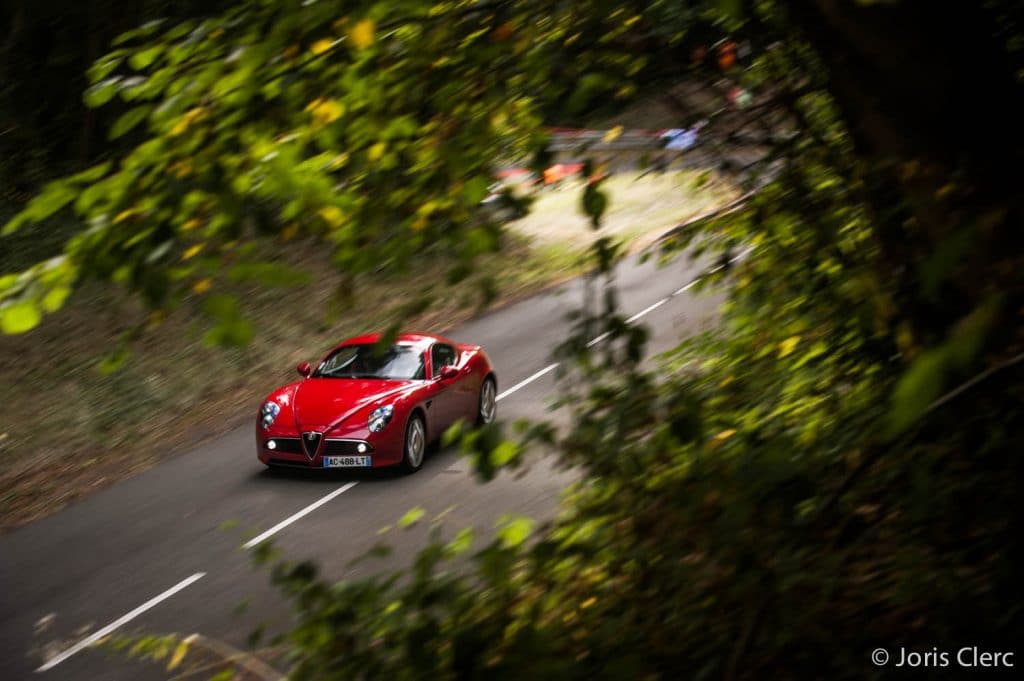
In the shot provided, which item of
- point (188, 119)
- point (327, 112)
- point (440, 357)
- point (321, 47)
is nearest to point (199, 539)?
point (440, 357)

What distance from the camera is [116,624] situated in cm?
983

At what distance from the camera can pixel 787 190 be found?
5688mm

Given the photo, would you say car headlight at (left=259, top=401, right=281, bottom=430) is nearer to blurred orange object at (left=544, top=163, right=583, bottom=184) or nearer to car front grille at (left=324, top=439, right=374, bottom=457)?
car front grille at (left=324, top=439, right=374, bottom=457)

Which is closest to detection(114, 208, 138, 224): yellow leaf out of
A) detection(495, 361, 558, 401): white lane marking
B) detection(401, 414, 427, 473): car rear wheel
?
detection(401, 414, 427, 473): car rear wheel

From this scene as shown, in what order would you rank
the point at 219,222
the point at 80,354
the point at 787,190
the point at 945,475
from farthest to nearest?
the point at 80,354 → the point at 787,190 → the point at 945,475 → the point at 219,222

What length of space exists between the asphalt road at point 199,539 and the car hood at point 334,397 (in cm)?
80

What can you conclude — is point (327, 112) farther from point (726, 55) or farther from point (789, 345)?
point (789, 345)

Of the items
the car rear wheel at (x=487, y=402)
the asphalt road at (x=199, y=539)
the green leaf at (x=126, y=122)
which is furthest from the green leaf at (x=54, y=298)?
the car rear wheel at (x=487, y=402)

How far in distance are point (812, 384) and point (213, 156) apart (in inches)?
135

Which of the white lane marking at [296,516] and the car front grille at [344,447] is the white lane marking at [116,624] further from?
the car front grille at [344,447]

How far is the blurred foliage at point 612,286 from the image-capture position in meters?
3.81

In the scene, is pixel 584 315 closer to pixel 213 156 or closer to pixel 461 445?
pixel 461 445

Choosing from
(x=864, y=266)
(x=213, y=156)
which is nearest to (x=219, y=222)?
(x=213, y=156)

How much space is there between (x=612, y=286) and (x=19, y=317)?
2315mm
